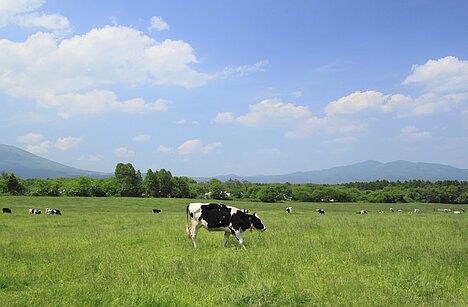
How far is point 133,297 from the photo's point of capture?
7.94 metres

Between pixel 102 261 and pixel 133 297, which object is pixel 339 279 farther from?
pixel 102 261

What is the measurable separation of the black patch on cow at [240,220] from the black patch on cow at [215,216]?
0.25m

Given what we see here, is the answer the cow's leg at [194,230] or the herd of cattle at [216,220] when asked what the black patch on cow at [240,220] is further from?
the cow's leg at [194,230]

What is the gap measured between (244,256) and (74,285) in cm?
551

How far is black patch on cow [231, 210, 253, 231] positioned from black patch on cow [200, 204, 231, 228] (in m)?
0.25

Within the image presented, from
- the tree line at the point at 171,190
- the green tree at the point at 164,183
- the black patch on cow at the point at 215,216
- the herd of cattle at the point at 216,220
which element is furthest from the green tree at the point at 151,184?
A: the black patch on cow at the point at 215,216

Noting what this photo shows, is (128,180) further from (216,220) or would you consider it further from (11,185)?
(216,220)

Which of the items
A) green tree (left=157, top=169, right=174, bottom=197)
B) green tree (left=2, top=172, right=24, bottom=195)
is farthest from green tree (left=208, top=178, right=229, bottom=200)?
green tree (left=2, top=172, right=24, bottom=195)

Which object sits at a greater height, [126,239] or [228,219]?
[228,219]

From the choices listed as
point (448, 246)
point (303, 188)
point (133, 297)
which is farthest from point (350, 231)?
point (303, 188)

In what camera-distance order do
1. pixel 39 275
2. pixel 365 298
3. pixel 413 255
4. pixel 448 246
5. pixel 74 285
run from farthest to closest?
pixel 448 246 → pixel 413 255 → pixel 39 275 → pixel 74 285 → pixel 365 298

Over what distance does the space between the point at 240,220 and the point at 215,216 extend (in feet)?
3.49

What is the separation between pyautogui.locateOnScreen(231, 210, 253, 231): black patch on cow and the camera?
16258 millimetres

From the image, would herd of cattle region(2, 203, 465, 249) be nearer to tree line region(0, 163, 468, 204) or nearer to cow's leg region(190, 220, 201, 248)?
cow's leg region(190, 220, 201, 248)
